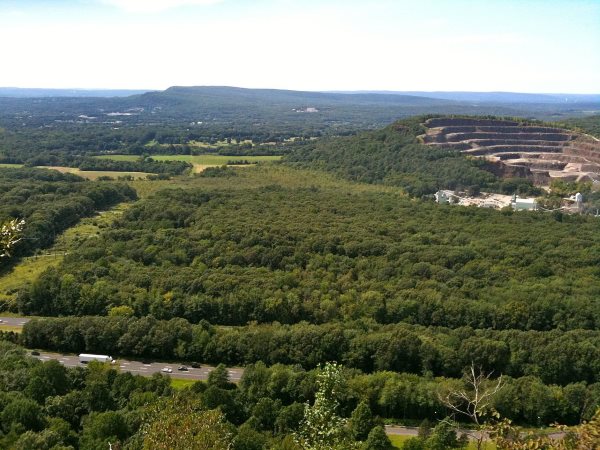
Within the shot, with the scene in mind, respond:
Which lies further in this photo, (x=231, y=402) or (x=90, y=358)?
(x=90, y=358)

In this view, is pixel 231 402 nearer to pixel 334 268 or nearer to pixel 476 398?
pixel 334 268

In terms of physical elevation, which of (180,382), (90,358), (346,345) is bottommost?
(180,382)

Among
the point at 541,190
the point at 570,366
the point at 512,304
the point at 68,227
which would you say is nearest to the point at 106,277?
the point at 68,227

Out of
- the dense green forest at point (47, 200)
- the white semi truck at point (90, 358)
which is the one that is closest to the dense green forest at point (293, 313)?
the dense green forest at point (47, 200)

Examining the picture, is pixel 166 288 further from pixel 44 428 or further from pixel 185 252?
pixel 44 428

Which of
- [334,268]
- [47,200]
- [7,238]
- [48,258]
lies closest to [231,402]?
[7,238]

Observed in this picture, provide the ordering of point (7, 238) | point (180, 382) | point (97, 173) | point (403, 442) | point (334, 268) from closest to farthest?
point (7, 238) → point (403, 442) → point (180, 382) → point (334, 268) → point (97, 173)

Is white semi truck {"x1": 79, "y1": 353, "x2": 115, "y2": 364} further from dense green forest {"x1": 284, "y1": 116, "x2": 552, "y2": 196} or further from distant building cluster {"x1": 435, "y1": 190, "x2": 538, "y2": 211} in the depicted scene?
dense green forest {"x1": 284, "y1": 116, "x2": 552, "y2": 196}
